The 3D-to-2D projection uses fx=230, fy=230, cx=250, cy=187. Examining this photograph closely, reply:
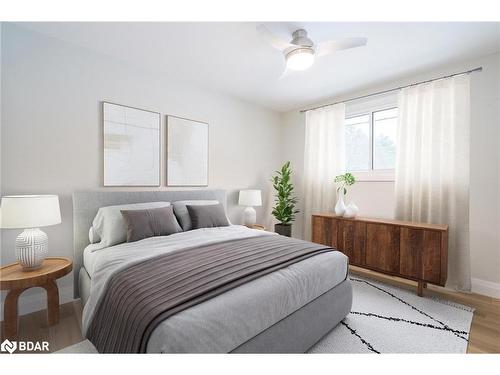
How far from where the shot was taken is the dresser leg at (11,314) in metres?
→ 1.66

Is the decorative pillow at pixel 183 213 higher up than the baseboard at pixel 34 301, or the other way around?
the decorative pillow at pixel 183 213

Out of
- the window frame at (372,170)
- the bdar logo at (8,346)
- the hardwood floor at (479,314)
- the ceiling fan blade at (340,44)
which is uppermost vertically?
the ceiling fan blade at (340,44)

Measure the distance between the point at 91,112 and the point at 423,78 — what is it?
13.0 ft

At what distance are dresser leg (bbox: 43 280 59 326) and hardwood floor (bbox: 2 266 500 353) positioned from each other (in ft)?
0.19

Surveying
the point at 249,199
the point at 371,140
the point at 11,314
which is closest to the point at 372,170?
the point at 371,140

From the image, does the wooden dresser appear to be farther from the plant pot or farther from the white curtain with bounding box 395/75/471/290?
the plant pot

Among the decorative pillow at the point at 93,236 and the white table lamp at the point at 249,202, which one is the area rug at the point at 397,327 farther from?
the white table lamp at the point at 249,202

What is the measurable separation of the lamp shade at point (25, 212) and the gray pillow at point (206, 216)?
1344mm

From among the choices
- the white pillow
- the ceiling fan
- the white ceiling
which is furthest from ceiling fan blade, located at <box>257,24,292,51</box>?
the white pillow

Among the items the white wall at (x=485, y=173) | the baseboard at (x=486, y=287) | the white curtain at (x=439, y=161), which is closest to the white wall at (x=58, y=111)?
the white curtain at (x=439, y=161)

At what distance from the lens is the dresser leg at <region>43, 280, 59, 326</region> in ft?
6.11

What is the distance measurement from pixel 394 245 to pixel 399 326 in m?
0.99
